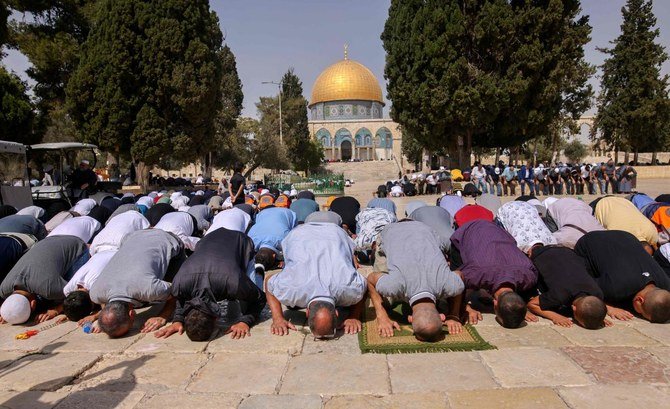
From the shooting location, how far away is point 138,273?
417 cm

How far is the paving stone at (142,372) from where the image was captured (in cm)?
320

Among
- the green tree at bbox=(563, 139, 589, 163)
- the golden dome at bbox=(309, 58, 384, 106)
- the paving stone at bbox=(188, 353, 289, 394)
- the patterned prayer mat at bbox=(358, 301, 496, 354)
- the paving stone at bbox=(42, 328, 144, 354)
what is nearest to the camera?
the paving stone at bbox=(188, 353, 289, 394)

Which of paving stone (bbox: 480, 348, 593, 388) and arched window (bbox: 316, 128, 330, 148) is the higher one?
arched window (bbox: 316, 128, 330, 148)

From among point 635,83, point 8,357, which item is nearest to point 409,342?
point 8,357

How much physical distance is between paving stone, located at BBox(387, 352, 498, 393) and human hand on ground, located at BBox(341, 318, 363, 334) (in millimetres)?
586

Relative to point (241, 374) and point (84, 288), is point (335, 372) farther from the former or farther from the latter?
point (84, 288)

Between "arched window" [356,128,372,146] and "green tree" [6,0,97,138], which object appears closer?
"green tree" [6,0,97,138]

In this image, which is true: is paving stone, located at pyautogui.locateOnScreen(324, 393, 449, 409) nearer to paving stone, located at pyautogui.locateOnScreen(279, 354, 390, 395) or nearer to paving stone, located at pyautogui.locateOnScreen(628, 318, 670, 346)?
paving stone, located at pyautogui.locateOnScreen(279, 354, 390, 395)

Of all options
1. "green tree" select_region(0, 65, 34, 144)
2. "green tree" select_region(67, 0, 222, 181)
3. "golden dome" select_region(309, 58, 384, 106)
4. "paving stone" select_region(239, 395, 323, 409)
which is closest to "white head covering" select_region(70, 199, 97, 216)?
"paving stone" select_region(239, 395, 323, 409)

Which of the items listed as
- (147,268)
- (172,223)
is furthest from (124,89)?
(147,268)

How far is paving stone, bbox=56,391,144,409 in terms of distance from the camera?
2912 mm

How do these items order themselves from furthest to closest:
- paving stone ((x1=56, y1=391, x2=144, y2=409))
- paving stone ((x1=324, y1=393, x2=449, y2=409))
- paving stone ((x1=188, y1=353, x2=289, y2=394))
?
paving stone ((x1=188, y1=353, x2=289, y2=394)) < paving stone ((x1=56, y1=391, x2=144, y2=409)) < paving stone ((x1=324, y1=393, x2=449, y2=409))

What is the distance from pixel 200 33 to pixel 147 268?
17.8 metres

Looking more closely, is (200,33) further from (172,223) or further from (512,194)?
(172,223)
